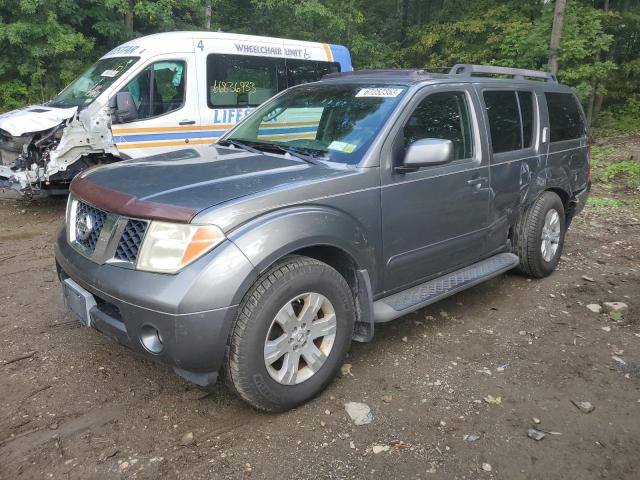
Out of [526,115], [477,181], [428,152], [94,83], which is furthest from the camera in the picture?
[94,83]

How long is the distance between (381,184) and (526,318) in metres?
1.90

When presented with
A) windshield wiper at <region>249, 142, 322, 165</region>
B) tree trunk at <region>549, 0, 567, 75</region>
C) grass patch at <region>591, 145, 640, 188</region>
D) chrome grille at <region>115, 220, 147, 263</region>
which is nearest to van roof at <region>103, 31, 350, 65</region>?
windshield wiper at <region>249, 142, 322, 165</region>

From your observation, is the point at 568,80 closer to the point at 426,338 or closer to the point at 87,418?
the point at 426,338

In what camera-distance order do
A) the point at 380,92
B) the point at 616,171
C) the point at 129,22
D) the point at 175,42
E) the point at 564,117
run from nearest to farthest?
the point at 380,92 < the point at 564,117 < the point at 175,42 < the point at 616,171 < the point at 129,22

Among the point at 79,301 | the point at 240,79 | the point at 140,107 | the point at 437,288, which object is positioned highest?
the point at 240,79

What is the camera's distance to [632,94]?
16.6 meters

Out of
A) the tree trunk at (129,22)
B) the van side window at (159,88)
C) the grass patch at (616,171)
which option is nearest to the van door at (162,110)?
the van side window at (159,88)

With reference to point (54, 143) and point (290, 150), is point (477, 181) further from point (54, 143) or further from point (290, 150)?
point (54, 143)

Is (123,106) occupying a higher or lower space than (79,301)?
higher

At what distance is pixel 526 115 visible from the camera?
4613mm

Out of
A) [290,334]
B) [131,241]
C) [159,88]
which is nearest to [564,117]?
[290,334]

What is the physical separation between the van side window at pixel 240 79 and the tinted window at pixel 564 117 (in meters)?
4.86

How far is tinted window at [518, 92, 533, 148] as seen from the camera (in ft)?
15.0

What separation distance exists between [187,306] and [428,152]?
1696 millimetres
